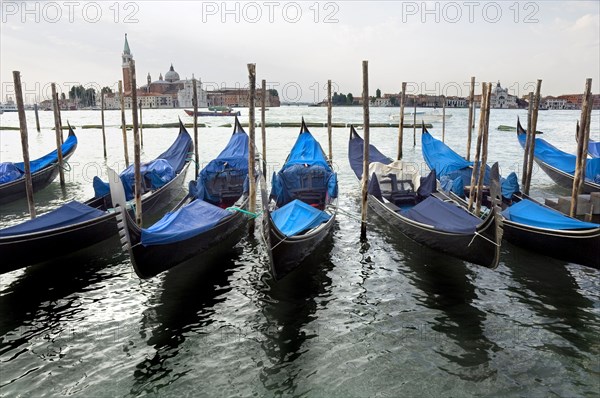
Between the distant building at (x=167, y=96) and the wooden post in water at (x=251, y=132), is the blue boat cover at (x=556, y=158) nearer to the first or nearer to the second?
the wooden post in water at (x=251, y=132)

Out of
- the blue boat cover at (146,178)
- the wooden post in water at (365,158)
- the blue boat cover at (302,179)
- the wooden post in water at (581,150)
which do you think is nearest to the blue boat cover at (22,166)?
the blue boat cover at (146,178)

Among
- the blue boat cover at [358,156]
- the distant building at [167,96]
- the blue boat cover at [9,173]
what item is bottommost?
the blue boat cover at [9,173]

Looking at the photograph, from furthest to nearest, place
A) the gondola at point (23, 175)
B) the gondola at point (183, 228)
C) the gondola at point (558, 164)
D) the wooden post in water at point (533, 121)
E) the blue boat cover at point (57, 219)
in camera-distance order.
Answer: the gondola at point (558, 164)
the gondola at point (23, 175)
the wooden post in water at point (533, 121)
the blue boat cover at point (57, 219)
the gondola at point (183, 228)

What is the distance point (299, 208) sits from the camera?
297 inches

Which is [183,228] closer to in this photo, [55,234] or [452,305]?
[55,234]

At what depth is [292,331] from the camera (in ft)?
17.8

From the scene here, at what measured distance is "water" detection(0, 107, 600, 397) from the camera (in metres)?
4.48

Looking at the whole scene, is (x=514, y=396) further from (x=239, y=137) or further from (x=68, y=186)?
(x=68, y=186)

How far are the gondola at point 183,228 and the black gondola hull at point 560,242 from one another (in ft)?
15.2

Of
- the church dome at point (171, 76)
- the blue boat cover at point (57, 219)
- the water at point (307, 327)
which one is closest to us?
the water at point (307, 327)

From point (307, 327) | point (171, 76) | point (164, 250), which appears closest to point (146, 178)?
point (164, 250)

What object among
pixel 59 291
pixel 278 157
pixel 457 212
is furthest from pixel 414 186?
pixel 278 157

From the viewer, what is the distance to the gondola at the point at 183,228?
17.9 feet

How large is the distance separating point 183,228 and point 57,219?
2111 mm
